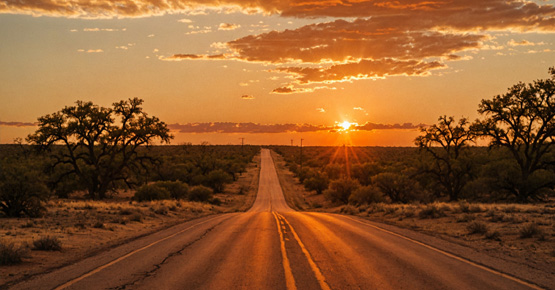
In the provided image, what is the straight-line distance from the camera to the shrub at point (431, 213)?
25.5 meters


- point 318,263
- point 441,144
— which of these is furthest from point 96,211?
point 441,144

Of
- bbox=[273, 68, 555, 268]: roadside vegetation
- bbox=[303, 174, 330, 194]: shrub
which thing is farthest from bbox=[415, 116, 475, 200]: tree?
bbox=[303, 174, 330, 194]: shrub

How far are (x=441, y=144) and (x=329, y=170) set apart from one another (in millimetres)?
41220

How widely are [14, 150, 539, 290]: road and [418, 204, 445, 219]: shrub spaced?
9.48 meters

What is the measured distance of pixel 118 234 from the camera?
66.9ft

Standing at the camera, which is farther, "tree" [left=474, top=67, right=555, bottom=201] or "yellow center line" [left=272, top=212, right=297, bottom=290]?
"tree" [left=474, top=67, right=555, bottom=201]

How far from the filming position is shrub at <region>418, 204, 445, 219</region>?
83.7 feet

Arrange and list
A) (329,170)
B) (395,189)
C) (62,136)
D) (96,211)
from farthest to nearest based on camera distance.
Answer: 1. (329,170)
2. (395,189)
3. (62,136)
4. (96,211)

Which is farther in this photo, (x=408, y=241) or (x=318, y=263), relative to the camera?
(x=408, y=241)

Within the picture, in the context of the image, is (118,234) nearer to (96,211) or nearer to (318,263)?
(96,211)

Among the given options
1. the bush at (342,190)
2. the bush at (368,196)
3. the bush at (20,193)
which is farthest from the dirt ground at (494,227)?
the bush at (342,190)

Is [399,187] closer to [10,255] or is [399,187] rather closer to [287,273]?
[287,273]

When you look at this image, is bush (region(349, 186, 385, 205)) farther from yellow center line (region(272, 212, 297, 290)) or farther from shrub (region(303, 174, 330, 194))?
yellow center line (region(272, 212, 297, 290))

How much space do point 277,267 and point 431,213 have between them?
57.7ft
